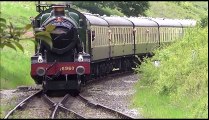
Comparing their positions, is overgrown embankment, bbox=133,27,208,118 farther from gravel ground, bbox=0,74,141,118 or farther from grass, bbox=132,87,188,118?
gravel ground, bbox=0,74,141,118

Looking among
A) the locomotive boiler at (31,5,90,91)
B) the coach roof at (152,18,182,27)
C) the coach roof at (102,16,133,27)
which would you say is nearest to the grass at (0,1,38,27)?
the coach roof at (152,18,182,27)

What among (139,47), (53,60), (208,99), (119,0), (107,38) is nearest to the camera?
(208,99)

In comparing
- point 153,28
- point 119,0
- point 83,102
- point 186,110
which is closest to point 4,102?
point 83,102

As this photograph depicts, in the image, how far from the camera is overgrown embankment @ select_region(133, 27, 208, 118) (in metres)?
13.2

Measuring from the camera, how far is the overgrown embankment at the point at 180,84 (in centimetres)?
1323

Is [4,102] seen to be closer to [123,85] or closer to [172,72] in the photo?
[172,72]

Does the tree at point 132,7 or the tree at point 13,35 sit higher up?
the tree at point 13,35

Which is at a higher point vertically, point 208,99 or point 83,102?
point 208,99

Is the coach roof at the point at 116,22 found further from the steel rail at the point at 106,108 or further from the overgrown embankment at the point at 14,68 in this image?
the steel rail at the point at 106,108

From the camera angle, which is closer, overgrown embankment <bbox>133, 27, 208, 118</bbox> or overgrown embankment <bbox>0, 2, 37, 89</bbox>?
overgrown embankment <bbox>133, 27, 208, 118</bbox>

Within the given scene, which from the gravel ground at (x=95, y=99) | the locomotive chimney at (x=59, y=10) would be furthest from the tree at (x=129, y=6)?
the locomotive chimney at (x=59, y=10)

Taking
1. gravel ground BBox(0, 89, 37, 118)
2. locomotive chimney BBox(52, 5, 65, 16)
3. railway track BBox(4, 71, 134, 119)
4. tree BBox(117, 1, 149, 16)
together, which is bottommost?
tree BBox(117, 1, 149, 16)

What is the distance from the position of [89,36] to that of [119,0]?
42745 mm

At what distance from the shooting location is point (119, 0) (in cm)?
6356
